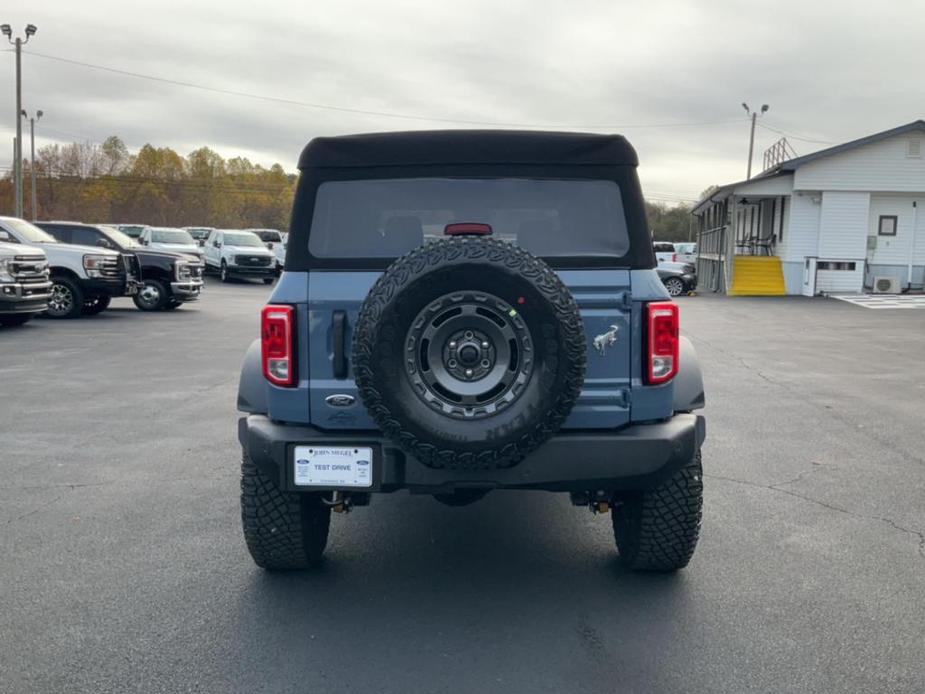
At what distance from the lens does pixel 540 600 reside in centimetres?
422

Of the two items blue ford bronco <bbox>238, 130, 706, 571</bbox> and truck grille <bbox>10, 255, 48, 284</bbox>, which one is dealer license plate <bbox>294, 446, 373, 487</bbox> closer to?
blue ford bronco <bbox>238, 130, 706, 571</bbox>

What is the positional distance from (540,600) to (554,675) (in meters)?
0.77

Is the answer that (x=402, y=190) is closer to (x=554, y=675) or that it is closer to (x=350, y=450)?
(x=350, y=450)

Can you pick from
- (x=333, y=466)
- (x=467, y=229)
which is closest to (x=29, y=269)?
(x=333, y=466)

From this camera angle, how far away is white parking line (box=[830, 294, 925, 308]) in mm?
27062

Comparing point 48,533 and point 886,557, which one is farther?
point 48,533

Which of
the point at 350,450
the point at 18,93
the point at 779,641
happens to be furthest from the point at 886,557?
the point at 18,93

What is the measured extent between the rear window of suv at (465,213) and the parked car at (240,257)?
30641mm

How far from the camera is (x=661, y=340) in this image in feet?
13.3

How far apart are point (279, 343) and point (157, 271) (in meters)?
18.0

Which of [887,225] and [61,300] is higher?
[887,225]

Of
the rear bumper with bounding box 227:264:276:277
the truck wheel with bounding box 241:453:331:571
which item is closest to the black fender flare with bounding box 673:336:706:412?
the truck wheel with bounding box 241:453:331:571

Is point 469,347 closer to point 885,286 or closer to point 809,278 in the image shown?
point 809,278

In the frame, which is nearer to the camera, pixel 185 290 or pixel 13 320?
pixel 13 320
